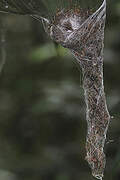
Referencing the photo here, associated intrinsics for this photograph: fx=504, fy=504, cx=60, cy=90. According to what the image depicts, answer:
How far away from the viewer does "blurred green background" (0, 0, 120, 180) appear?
2010 mm

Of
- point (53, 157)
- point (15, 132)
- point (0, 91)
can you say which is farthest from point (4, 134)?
point (53, 157)

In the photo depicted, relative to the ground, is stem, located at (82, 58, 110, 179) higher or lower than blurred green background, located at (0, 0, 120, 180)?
higher

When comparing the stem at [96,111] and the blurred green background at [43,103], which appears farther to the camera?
the blurred green background at [43,103]

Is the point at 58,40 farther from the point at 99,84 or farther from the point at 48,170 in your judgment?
the point at 48,170

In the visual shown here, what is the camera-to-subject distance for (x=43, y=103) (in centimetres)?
205

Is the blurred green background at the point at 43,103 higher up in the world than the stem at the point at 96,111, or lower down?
lower down

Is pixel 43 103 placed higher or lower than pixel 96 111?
lower

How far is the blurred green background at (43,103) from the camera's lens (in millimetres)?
2010

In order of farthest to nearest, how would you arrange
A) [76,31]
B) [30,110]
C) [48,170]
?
[30,110], [48,170], [76,31]

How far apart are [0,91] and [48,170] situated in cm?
50

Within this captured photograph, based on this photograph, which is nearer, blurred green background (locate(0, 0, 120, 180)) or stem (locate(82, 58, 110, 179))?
stem (locate(82, 58, 110, 179))

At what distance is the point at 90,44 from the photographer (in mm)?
1096

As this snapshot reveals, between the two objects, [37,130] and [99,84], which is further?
[37,130]

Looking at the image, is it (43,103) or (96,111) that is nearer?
(96,111)
